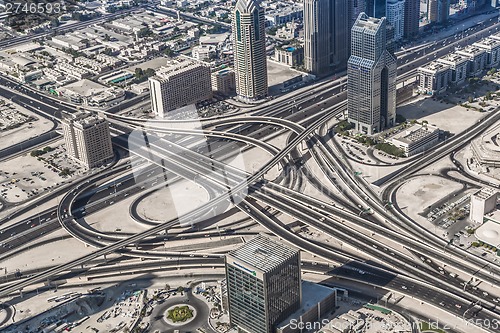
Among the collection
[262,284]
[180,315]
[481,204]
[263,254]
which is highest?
[263,254]

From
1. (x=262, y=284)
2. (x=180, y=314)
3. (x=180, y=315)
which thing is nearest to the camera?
(x=262, y=284)

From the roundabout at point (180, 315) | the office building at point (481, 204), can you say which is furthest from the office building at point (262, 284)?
the office building at point (481, 204)

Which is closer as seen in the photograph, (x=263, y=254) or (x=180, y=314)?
(x=263, y=254)

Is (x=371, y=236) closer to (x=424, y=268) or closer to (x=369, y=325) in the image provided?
(x=424, y=268)

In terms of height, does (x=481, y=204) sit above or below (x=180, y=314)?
above

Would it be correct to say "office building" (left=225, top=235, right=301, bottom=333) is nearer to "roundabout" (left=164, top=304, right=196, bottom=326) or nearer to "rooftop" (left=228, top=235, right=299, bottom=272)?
"rooftop" (left=228, top=235, right=299, bottom=272)

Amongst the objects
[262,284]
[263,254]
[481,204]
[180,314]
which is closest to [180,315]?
[180,314]

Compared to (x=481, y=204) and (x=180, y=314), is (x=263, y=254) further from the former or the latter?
(x=481, y=204)
